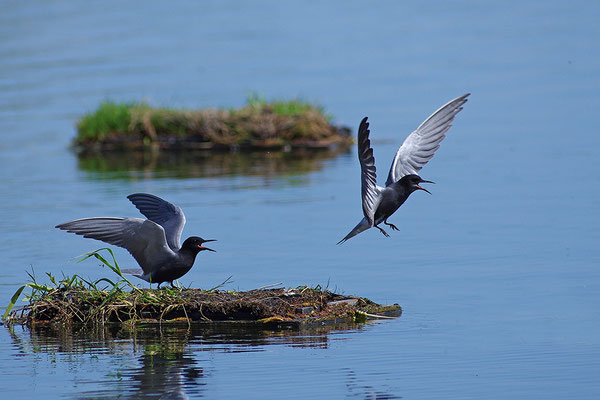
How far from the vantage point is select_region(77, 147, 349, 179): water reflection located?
25438mm

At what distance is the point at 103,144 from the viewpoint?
2970cm

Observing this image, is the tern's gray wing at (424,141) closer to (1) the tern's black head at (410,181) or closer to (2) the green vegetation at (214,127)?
(1) the tern's black head at (410,181)

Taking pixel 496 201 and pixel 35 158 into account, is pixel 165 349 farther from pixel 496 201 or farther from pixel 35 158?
pixel 35 158

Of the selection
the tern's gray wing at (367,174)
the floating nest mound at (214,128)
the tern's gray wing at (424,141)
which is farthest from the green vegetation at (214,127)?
the tern's gray wing at (367,174)

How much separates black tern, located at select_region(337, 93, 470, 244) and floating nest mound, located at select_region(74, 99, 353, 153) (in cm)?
1267

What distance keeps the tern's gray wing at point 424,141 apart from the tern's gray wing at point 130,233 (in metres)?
3.11

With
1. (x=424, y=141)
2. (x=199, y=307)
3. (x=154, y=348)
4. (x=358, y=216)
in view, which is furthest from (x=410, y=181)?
(x=358, y=216)

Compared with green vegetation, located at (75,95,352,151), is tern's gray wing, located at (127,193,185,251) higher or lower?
lower

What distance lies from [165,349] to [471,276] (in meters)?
4.76

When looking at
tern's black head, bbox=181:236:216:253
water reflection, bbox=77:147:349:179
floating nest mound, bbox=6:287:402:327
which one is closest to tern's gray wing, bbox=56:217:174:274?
tern's black head, bbox=181:236:216:253

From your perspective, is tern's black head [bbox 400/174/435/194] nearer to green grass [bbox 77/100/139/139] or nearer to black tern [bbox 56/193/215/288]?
black tern [bbox 56/193/215/288]

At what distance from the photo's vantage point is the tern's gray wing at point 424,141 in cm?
1485

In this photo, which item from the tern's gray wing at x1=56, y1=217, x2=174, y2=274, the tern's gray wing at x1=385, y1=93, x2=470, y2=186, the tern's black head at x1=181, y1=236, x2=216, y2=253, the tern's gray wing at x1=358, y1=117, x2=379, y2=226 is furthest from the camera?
the tern's gray wing at x1=385, y1=93, x2=470, y2=186

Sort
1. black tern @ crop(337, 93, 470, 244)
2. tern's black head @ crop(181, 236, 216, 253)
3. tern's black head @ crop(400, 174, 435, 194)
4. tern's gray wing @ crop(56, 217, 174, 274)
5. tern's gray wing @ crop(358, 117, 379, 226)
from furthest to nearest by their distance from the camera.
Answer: tern's black head @ crop(400, 174, 435, 194) → tern's black head @ crop(181, 236, 216, 253) → tern's gray wing @ crop(56, 217, 174, 274) → black tern @ crop(337, 93, 470, 244) → tern's gray wing @ crop(358, 117, 379, 226)
